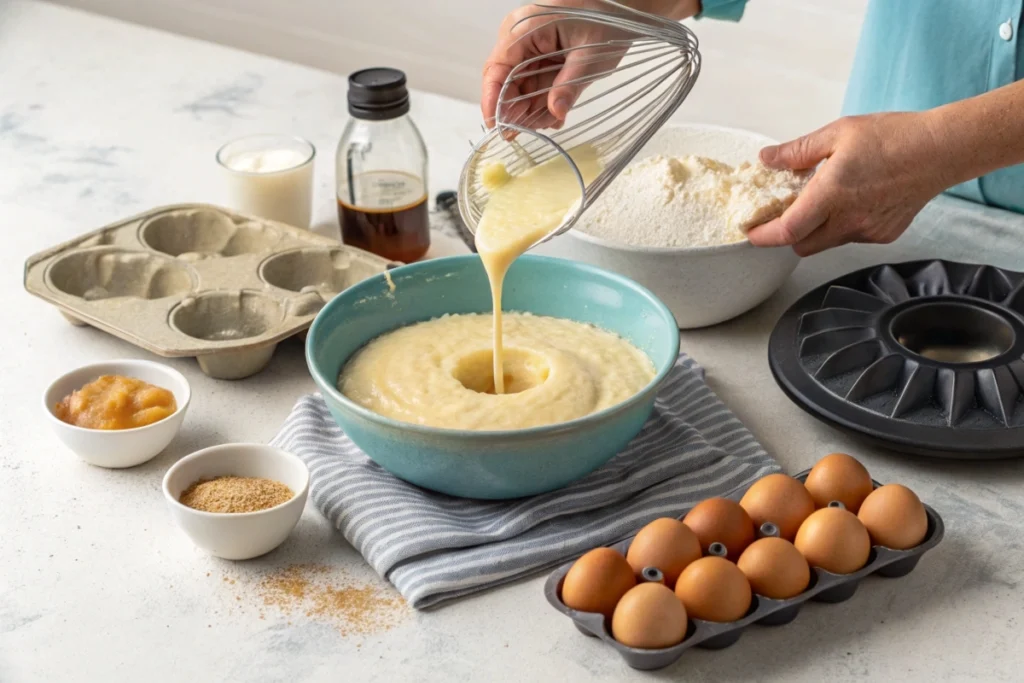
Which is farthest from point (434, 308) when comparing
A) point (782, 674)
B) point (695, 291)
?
point (782, 674)

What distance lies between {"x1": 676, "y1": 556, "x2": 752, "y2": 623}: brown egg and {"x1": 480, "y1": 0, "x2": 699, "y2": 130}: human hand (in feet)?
2.26

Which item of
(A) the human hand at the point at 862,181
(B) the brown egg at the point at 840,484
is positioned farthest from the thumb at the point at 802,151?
(B) the brown egg at the point at 840,484

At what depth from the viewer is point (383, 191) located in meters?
1.73

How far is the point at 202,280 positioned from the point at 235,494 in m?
0.51

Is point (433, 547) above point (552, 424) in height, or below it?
below

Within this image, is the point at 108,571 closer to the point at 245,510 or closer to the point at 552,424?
the point at 245,510

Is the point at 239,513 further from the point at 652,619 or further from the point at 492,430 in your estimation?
the point at 652,619

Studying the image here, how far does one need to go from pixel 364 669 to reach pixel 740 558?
360 millimetres

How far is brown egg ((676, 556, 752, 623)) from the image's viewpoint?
982mm

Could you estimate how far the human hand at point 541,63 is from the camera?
148 cm

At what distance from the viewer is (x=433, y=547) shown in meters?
1.14

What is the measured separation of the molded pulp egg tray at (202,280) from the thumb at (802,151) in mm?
562

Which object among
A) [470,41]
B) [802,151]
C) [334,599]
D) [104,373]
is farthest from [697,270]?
[470,41]

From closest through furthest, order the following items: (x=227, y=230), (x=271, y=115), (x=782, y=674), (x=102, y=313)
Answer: (x=782, y=674)
(x=102, y=313)
(x=227, y=230)
(x=271, y=115)
